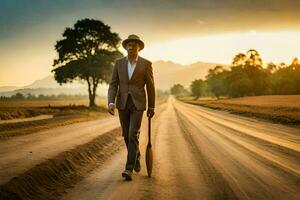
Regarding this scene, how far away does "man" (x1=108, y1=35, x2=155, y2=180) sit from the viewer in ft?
24.3

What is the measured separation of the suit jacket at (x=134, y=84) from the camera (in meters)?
7.50

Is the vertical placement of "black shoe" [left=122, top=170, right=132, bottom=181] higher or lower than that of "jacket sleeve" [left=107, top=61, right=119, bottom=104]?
lower

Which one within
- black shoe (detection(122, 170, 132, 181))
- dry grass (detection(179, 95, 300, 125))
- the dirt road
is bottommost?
dry grass (detection(179, 95, 300, 125))

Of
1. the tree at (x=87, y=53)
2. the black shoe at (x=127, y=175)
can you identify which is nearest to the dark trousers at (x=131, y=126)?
the black shoe at (x=127, y=175)

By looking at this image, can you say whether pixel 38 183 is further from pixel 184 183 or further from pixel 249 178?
pixel 249 178

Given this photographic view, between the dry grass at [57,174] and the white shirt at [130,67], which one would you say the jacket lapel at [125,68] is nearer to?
the white shirt at [130,67]

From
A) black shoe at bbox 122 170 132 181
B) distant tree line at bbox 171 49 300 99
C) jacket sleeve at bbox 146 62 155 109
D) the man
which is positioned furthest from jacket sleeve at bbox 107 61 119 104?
distant tree line at bbox 171 49 300 99

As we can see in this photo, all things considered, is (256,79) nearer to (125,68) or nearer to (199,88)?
(199,88)

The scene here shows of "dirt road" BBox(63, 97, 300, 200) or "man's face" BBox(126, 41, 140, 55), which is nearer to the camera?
"dirt road" BBox(63, 97, 300, 200)

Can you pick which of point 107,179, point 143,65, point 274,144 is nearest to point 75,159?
point 107,179

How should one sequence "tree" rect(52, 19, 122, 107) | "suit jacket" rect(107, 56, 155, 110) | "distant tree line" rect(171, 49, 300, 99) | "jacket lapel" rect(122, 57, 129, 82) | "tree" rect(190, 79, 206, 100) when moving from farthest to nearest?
"tree" rect(190, 79, 206, 100) < "distant tree line" rect(171, 49, 300, 99) < "tree" rect(52, 19, 122, 107) < "jacket lapel" rect(122, 57, 129, 82) < "suit jacket" rect(107, 56, 155, 110)

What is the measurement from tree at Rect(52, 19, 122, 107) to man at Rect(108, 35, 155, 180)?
→ 39.7 metres

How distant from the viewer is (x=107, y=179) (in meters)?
7.15

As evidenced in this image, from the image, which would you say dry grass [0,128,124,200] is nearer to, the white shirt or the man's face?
the white shirt
